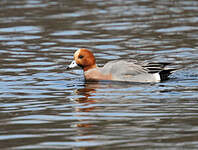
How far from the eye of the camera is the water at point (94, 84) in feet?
21.6

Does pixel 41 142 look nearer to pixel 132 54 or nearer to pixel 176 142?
pixel 176 142

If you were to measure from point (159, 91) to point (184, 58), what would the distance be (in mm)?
3364

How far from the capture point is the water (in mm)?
6574

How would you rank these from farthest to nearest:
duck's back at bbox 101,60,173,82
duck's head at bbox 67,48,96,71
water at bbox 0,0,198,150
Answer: duck's head at bbox 67,48,96,71 → duck's back at bbox 101,60,173,82 → water at bbox 0,0,198,150

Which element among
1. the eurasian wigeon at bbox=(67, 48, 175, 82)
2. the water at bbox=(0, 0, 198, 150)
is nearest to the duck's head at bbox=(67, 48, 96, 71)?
the eurasian wigeon at bbox=(67, 48, 175, 82)

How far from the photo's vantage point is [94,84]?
10.7m

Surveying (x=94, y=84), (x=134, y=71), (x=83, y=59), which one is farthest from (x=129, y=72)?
(x=83, y=59)

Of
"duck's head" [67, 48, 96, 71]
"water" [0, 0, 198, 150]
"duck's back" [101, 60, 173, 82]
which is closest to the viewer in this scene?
"water" [0, 0, 198, 150]

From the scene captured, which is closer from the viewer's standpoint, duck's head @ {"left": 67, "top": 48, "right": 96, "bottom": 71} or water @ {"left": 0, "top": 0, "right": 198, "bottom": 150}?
water @ {"left": 0, "top": 0, "right": 198, "bottom": 150}

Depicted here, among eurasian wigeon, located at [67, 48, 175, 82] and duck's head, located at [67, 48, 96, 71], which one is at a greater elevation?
duck's head, located at [67, 48, 96, 71]

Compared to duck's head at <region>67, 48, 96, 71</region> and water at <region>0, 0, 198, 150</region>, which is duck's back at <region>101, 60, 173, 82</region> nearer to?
water at <region>0, 0, 198, 150</region>

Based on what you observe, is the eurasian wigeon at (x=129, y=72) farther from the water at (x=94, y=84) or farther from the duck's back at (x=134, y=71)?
the water at (x=94, y=84)

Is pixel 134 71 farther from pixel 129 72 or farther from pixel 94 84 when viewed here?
pixel 94 84

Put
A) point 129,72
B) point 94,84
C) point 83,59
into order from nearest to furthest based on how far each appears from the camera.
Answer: point 94,84 < point 129,72 < point 83,59
